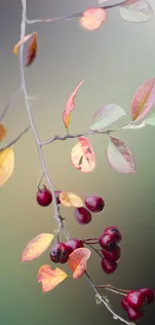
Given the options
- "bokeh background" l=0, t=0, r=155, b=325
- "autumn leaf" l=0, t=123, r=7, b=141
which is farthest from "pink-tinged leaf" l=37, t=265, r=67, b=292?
"autumn leaf" l=0, t=123, r=7, b=141

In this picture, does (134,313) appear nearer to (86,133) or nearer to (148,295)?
(148,295)

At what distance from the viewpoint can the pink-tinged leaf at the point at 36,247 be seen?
824mm

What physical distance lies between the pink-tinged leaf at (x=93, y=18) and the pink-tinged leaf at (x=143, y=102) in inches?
5.3

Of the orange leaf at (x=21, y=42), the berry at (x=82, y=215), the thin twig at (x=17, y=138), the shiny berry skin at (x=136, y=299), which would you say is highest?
the orange leaf at (x=21, y=42)

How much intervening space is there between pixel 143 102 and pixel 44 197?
0.22 metres

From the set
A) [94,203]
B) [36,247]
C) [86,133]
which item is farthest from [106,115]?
[36,247]

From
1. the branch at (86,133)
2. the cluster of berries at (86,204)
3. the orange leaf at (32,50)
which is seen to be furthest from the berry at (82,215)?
the orange leaf at (32,50)

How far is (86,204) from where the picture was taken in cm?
82

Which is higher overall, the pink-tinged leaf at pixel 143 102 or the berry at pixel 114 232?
the pink-tinged leaf at pixel 143 102

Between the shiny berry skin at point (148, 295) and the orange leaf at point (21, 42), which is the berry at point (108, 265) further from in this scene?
the orange leaf at point (21, 42)

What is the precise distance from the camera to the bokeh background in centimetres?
83

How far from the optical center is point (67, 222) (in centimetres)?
83

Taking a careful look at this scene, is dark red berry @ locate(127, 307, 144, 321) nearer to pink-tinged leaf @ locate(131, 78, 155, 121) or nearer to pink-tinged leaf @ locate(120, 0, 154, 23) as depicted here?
pink-tinged leaf @ locate(131, 78, 155, 121)

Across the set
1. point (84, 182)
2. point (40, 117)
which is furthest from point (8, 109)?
point (84, 182)
